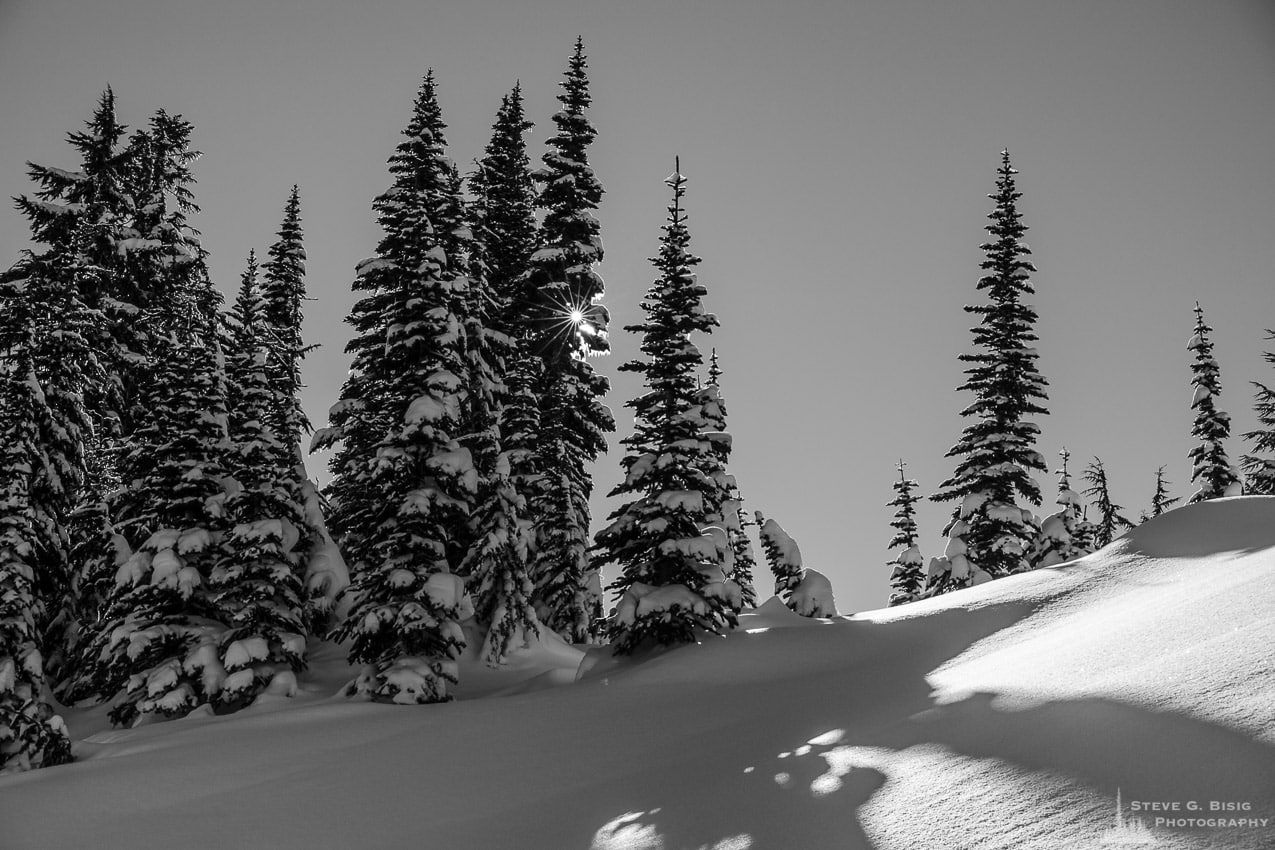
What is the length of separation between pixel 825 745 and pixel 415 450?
1328 cm

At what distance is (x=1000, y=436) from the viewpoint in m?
27.4

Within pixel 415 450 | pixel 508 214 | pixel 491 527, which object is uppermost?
pixel 508 214

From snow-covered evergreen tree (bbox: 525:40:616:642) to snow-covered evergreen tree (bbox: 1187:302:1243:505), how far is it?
93.2 feet

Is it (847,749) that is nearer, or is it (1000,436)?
(847,749)

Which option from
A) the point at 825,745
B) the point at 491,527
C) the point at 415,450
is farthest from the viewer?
the point at 491,527

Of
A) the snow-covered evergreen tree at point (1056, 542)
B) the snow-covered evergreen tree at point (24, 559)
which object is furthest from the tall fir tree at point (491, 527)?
the snow-covered evergreen tree at point (1056, 542)

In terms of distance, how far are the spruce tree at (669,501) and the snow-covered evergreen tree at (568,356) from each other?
795cm

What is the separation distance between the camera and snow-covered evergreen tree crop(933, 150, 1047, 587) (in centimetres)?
2688

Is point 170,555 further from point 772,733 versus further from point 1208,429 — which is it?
point 1208,429

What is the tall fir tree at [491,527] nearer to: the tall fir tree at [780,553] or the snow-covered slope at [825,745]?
the snow-covered slope at [825,745]

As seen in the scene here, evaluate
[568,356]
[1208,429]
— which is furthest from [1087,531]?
[568,356]

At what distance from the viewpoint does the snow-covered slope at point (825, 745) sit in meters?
6.05

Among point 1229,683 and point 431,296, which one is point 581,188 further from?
point 1229,683

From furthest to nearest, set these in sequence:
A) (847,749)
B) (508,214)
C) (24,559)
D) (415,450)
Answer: (508,214), (415,450), (24,559), (847,749)
